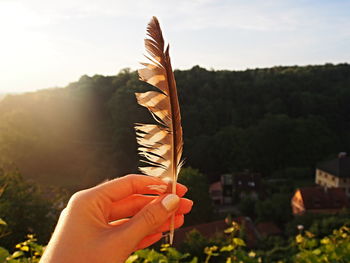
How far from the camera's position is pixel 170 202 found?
72.6 inches

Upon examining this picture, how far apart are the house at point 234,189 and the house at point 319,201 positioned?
25.4ft

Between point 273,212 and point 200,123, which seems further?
point 200,123

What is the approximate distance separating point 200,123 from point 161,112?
42547mm

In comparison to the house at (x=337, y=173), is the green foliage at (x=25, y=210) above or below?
above

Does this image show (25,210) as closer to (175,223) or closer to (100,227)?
(175,223)

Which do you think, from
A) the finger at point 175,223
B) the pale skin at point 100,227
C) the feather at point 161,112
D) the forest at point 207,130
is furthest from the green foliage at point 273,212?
the pale skin at point 100,227

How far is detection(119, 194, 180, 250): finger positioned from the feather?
13 centimetres

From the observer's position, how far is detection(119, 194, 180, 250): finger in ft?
5.37

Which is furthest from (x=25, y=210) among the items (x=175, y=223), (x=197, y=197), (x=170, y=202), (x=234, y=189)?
(x=234, y=189)

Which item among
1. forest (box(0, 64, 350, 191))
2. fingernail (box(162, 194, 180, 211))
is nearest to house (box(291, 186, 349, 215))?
forest (box(0, 64, 350, 191))

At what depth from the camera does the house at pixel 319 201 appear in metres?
26.6

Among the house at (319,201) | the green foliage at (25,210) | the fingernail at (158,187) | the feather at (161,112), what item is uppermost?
the feather at (161,112)

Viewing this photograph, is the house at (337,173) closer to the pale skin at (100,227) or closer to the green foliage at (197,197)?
the green foliage at (197,197)

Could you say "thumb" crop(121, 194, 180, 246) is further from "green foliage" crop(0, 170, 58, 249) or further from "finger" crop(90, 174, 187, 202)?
"green foliage" crop(0, 170, 58, 249)
